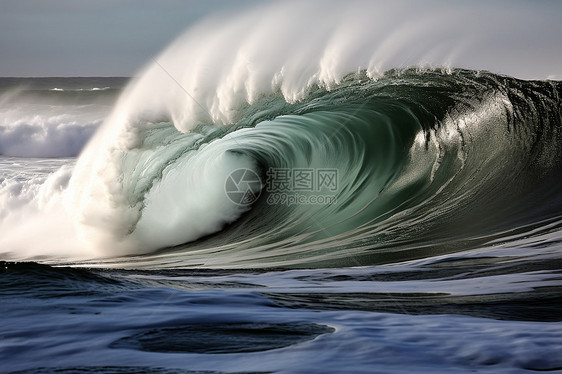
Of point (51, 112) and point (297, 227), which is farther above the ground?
point (51, 112)

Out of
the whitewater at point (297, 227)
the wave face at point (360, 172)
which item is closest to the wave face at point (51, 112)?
the whitewater at point (297, 227)

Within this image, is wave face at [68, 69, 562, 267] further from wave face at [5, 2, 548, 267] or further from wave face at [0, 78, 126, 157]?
wave face at [0, 78, 126, 157]

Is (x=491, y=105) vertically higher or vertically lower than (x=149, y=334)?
higher

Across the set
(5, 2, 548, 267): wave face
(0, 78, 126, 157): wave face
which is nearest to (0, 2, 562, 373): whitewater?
(5, 2, 548, 267): wave face

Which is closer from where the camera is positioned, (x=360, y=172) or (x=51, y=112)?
(x=360, y=172)

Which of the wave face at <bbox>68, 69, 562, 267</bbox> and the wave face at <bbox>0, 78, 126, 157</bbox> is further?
the wave face at <bbox>0, 78, 126, 157</bbox>

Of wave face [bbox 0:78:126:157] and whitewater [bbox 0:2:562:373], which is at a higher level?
wave face [bbox 0:78:126:157]

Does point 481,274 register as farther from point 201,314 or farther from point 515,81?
point 515,81

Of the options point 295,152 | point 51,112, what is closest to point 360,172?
point 295,152

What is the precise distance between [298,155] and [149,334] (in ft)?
23.5

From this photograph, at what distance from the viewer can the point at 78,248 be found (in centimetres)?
980

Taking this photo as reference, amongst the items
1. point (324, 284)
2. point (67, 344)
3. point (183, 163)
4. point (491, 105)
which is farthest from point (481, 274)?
point (183, 163)

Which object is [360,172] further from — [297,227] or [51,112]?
[51,112]

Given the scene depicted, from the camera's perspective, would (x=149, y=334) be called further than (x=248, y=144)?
No
